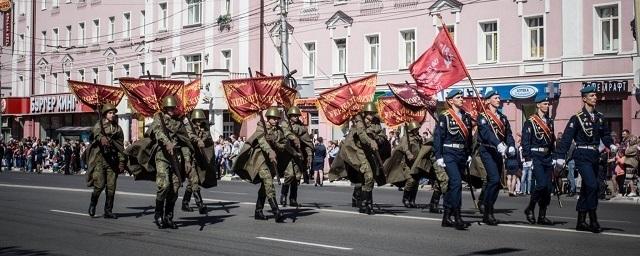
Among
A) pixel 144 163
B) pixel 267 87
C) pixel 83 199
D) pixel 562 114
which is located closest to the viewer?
pixel 144 163

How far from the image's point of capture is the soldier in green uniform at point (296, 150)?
16.8 metres

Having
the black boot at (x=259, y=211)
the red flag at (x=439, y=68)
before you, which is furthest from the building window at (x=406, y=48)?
the black boot at (x=259, y=211)

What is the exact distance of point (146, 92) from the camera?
19344 mm

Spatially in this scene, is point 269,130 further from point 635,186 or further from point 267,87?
point 635,186

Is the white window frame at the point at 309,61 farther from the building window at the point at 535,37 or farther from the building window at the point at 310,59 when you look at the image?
the building window at the point at 535,37

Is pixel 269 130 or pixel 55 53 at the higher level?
pixel 55 53

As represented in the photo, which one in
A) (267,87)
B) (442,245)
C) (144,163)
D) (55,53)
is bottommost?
(442,245)

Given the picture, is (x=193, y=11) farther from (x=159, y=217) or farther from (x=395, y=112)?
(x=159, y=217)

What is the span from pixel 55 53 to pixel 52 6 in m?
3.45

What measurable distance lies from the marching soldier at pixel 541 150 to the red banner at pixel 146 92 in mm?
6163

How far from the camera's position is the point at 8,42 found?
69438 millimetres

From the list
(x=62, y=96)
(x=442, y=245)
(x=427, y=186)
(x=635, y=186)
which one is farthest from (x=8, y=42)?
(x=442, y=245)

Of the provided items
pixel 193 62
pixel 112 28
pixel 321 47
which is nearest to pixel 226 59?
pixel 193 62

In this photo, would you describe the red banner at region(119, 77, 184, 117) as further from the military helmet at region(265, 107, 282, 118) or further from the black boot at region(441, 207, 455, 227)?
the black boot at region(441, 207, 455, 227)
